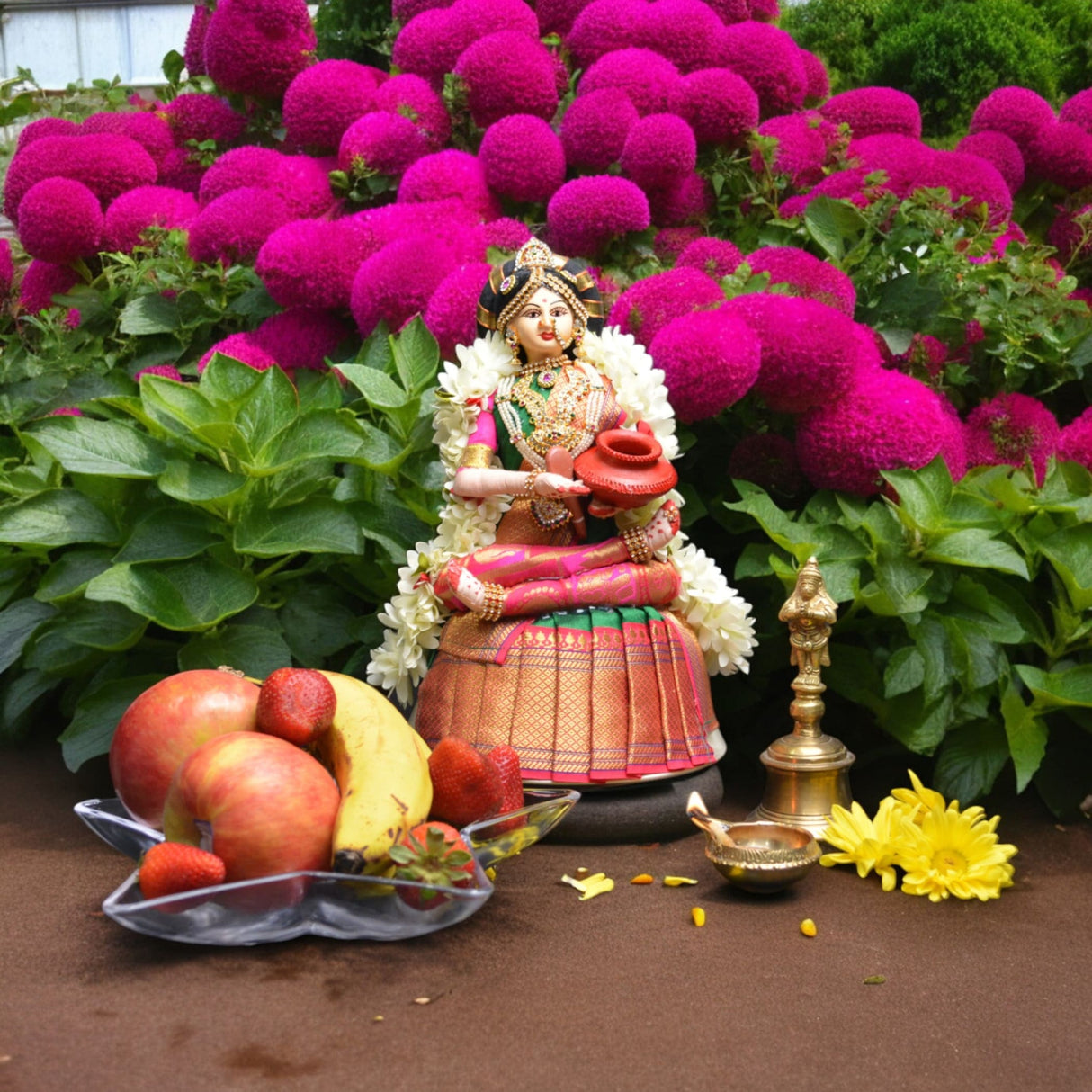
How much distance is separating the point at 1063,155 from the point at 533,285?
1.39m

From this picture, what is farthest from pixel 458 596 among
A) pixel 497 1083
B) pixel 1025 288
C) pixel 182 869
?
pixel 1025 288

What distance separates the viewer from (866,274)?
2.41 m

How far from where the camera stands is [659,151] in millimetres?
2543

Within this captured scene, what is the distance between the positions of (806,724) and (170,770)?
2.82ft

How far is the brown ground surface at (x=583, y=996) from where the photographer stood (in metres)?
1.23

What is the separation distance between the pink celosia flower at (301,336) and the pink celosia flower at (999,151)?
1.34 meters

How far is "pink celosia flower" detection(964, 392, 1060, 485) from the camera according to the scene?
2.29m

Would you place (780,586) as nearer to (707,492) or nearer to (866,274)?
(707,492)

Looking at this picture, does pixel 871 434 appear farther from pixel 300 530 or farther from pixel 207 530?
pixel 207 530

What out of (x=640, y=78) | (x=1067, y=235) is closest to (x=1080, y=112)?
(x=1067, y=235)

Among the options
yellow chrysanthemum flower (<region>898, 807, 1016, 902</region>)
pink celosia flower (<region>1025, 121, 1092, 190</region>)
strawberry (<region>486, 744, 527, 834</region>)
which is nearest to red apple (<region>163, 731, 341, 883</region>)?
strawberry (<region>486, 744, 527, 834</region>)

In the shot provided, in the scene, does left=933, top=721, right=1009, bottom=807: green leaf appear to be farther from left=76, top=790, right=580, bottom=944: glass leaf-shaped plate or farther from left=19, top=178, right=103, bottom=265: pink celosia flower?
left=19, top=178, right=103, bottom=265: pink celosia flower

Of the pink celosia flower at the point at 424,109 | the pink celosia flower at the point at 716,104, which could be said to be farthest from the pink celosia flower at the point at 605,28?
the pink celosia flower at the point at 424,109

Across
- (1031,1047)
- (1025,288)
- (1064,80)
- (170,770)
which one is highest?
(1064,80)
